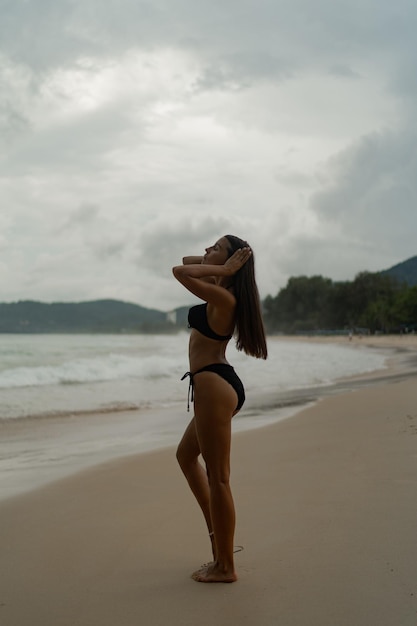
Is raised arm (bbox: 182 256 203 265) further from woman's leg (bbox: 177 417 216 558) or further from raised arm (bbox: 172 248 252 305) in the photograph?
woman's leg (bbox: 177 417 216 558)

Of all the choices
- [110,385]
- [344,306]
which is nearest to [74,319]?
[344,306]

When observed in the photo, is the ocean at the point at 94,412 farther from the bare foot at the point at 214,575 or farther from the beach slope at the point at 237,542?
the bare foot at the point at 214,575

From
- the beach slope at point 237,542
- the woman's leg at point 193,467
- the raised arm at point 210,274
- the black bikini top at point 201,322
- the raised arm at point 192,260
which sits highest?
the raised arm at point 192,260

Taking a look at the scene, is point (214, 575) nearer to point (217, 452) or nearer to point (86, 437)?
point (217, 452)

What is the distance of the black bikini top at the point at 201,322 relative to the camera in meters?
3.56

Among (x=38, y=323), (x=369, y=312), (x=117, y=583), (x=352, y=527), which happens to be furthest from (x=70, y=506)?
(x=38, y=323)

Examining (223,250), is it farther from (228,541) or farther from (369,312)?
(369,312)

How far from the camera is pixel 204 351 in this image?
140 inches

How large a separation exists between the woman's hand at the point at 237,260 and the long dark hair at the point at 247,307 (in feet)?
0.20

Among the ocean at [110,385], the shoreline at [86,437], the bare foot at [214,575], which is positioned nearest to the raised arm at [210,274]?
the bare foot at [214,575]

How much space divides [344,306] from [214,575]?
13653 centimetres

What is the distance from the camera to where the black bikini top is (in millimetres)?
3559

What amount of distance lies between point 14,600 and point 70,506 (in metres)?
1.90

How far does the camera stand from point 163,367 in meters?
24.7
